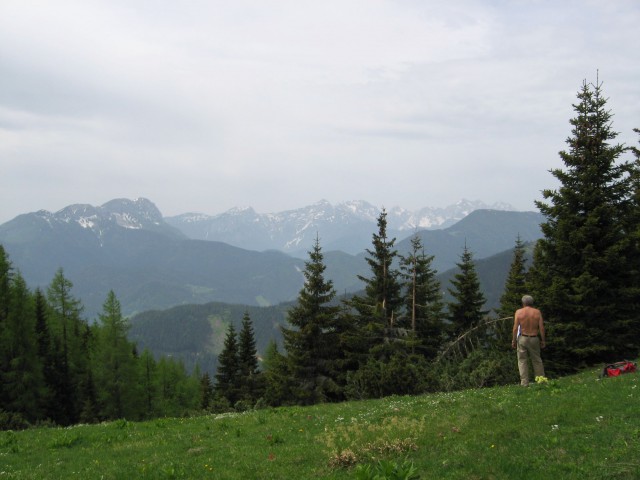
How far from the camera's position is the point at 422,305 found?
44.0 m

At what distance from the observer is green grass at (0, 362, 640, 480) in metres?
8.63

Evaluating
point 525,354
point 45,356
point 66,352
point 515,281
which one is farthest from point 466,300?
point 66,352

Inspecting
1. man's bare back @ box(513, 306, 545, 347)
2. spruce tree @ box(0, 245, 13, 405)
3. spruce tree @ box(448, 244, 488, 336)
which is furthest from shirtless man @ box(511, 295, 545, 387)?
spruce tree @ box(0, 245, 13, 405)

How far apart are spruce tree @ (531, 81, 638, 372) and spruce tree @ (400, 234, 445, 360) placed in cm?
1674

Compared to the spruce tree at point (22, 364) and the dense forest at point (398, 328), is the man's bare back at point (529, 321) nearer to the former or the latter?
the dense forest at point (398, 328)

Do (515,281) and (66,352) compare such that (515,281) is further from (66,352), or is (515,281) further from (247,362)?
(66,352)

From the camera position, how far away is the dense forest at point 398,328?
2484 cm

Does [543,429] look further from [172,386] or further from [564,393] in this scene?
[172,386]

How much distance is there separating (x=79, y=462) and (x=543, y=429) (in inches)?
484

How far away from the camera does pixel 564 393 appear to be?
13633 millimetres

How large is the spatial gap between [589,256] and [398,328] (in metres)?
19.3

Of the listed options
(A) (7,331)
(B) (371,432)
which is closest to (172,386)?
(A) (7,331)

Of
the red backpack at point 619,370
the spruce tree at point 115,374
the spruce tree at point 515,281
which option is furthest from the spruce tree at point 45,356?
the red backpack at point 619,370

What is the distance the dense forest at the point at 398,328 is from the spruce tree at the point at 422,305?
0.21 metres
